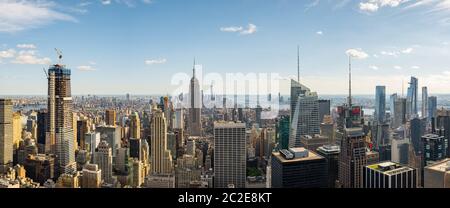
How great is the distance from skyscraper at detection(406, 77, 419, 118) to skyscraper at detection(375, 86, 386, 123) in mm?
160

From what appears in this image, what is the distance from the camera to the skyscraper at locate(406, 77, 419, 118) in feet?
6.52

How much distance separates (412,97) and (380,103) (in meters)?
0.32

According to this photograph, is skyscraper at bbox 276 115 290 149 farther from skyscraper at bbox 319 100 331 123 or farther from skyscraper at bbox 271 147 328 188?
skyscraper at bbox 319 100 331 123

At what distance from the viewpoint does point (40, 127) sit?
4328mm

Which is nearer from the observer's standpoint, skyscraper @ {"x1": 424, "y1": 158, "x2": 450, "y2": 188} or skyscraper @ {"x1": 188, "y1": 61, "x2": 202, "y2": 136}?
skyscraper @ {"x1": 424, "y1": 158, "x2": 450, "y2": 188}

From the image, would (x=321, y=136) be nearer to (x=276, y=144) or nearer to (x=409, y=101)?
(x=276, y=144)

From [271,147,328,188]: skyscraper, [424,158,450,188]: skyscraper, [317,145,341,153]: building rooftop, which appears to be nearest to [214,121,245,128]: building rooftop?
[271,147,328,188]: skyscraper

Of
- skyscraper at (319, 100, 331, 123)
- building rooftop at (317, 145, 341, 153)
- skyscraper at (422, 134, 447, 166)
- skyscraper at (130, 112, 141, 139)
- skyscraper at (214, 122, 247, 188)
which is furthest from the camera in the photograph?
skyscraper at (130, 112, 141, 139)

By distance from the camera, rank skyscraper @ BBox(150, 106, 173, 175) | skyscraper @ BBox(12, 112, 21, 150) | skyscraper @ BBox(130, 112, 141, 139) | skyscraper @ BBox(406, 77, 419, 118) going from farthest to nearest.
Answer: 1. skyscraper @ BBox(150, 106, 173, 175)
2. skyscraper @ BBox(130, 112, 141, 139)
3. skyscraper @ BBox(12, 112, 21, 150)
4. skyscraper @ BBox(406, 77, 419, 118)

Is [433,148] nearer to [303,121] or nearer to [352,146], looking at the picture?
[352,146]

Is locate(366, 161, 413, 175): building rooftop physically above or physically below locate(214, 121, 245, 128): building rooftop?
below

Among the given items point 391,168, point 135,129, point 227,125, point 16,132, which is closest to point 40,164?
point 16,132

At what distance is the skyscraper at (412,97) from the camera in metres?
1.99

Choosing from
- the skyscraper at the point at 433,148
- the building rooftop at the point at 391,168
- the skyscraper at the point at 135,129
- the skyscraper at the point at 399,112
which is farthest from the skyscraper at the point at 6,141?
the skyscraper at the point at 433,148
